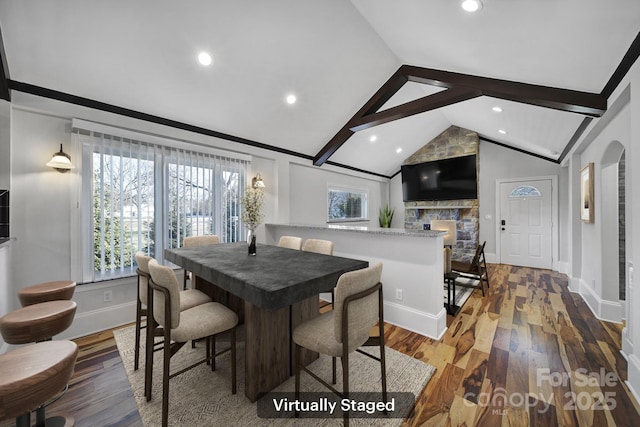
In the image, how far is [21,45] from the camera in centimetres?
206

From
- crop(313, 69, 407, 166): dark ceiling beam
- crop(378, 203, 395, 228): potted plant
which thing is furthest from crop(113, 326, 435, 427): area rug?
crop(378, 203, 395, 228): potted plant

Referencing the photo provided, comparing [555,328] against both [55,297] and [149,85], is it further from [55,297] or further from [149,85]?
[149,85]

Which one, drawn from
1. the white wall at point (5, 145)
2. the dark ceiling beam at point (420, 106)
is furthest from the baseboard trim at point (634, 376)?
the white wall at point (5, 145)

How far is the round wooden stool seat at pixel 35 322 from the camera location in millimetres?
1393

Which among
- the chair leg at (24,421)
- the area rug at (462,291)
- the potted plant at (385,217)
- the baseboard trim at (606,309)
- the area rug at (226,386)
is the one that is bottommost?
the area rug at (226,386)

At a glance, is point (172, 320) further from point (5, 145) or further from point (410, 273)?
point (5, 145)

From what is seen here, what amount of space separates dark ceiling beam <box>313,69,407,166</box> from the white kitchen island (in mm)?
2112

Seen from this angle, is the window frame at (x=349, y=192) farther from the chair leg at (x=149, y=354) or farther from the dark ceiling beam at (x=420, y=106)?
the chair leg at (x=149, y=354)

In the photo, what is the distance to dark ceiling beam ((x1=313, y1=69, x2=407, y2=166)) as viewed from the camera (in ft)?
12.0

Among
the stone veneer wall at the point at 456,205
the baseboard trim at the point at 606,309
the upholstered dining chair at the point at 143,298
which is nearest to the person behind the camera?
the upholstered dining chair at the point at 143,298

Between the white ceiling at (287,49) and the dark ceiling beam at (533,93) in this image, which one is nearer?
the white ceiling at (287,49)

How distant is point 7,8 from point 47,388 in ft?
8.81

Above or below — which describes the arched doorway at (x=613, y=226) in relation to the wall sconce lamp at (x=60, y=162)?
below

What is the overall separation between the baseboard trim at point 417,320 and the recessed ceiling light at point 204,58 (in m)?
3.28
